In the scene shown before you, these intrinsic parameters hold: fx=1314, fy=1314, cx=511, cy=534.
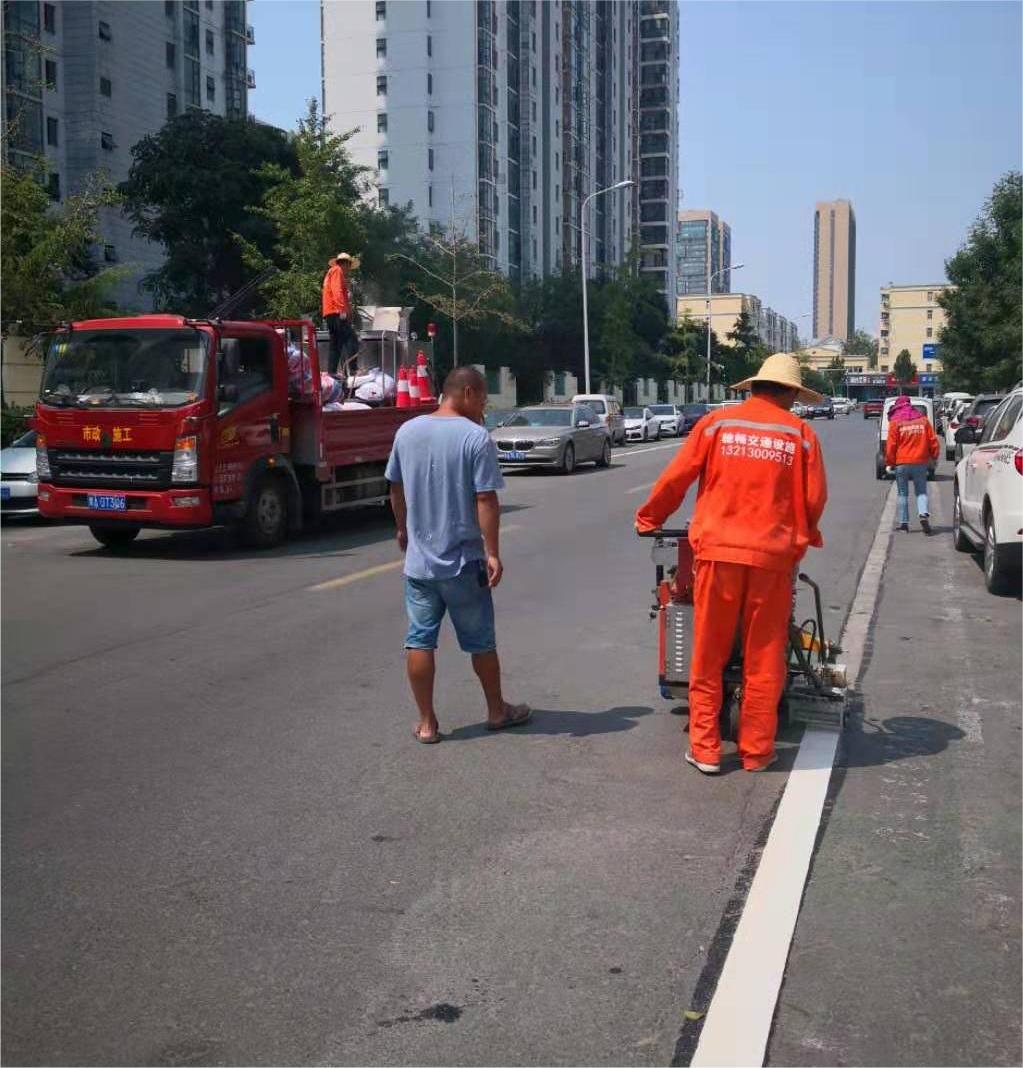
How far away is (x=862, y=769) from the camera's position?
19.5 feet

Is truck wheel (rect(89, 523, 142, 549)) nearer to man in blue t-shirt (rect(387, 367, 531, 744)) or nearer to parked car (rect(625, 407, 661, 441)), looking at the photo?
man in blue t-shirt (rect(387, 367, 531, 744))

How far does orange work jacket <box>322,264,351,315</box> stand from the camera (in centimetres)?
1570

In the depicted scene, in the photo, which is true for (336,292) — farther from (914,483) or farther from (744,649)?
(744,649)

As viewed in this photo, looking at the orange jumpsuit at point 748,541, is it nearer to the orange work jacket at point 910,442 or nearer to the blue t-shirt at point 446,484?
the blue t-shirt at point 446,484

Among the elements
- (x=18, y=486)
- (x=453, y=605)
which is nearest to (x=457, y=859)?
(x=453, y=605)

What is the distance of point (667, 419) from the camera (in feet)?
164

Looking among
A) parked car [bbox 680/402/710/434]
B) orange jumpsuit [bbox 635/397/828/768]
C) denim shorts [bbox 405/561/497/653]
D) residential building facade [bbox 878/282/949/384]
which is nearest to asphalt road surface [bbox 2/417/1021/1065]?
orange jumpsuit [bbox 635/397/828/768]

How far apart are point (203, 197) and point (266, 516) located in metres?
43.8

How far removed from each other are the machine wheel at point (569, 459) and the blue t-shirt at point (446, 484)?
20.8 meters

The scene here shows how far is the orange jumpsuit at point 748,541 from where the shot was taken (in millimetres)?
5672

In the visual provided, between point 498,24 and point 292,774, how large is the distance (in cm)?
9198

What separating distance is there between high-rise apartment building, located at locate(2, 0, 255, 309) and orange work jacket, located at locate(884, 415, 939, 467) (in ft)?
173

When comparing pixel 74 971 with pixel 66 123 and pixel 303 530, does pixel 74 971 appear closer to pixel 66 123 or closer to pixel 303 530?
pixel 303 530

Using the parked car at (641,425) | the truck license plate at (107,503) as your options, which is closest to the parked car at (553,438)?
the truck license plate at (107,503)
